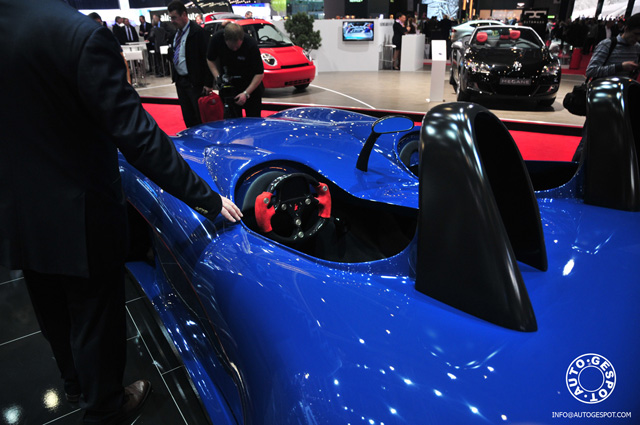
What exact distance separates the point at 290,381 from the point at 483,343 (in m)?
0.48

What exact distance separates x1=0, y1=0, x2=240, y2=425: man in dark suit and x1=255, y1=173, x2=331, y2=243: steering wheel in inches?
5.6

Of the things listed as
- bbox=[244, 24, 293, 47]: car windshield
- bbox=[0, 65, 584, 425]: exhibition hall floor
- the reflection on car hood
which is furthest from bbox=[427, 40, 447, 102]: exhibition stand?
bbox=[0, 65, 584, 425]: exhibition hall floor

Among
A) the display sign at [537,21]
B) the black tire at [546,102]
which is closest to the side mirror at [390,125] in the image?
the black tire at [546,102]

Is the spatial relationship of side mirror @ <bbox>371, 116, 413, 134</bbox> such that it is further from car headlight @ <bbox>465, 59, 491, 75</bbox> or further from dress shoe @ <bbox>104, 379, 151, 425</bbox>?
car headlight @ <bbox>465, 59, 491, 75</bbox>

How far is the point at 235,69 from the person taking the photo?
15.7 feet

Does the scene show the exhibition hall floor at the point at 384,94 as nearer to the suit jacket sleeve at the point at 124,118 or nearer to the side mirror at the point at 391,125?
the side mirror at the point at 391,125

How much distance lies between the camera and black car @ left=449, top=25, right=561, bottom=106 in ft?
23.4

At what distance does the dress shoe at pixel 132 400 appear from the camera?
6.13ft

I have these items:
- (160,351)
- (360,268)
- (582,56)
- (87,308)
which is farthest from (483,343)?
(582,56)

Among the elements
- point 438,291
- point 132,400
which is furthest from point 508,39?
point 132,400

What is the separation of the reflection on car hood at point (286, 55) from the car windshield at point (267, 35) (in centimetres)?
36

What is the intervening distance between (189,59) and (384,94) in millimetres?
5194

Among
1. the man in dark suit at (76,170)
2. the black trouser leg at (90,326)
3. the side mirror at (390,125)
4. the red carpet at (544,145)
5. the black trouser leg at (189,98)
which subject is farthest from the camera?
the black trouser leg at (189,98)

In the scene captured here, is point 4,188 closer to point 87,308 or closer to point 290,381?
point 87,308
